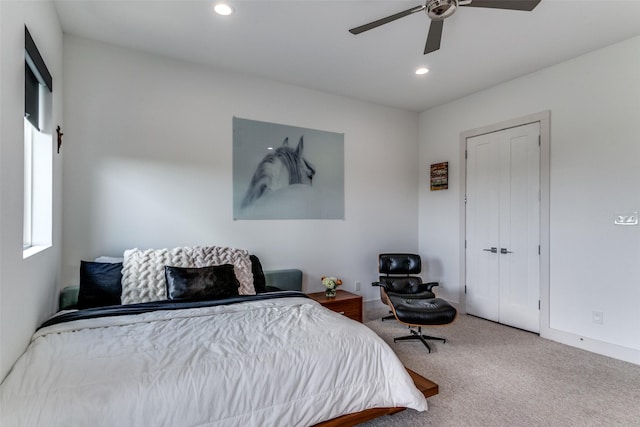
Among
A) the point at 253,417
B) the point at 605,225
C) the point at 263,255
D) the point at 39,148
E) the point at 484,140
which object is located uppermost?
the point at 484,140

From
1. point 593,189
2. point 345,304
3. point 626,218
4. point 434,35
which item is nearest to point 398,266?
point 345,304

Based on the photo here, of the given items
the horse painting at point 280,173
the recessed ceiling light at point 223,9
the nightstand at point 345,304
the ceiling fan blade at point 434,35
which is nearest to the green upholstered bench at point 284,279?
the nightstand at point 345,304

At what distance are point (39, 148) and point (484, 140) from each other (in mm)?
4543

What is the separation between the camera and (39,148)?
2.34 meters

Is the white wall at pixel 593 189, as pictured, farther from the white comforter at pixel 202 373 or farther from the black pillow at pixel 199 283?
the black pillow at pixel 199 283

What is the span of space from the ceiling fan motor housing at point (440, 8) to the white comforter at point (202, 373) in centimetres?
209

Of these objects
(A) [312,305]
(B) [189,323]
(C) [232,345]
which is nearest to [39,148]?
(B) [189,323]

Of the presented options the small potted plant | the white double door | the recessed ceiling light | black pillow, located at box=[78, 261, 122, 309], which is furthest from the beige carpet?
the recessed ceiling light

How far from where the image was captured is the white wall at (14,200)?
1431mm

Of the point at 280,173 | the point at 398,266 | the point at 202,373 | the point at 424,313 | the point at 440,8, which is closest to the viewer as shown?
the point at 202,373

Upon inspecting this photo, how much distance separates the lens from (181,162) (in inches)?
129

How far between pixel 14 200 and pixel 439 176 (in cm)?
446

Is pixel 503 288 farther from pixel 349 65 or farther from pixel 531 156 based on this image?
pixel 349 65

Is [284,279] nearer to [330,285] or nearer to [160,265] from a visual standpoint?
[330,285]
